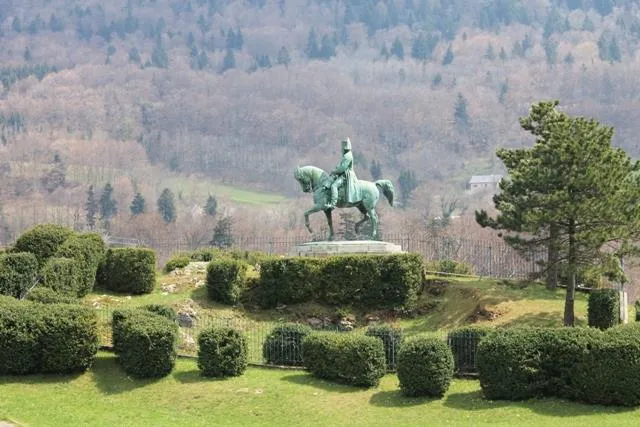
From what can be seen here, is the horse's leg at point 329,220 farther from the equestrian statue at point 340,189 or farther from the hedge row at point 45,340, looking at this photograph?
the hedge row at point 45,340

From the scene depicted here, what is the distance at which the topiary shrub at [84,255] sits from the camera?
35.6m

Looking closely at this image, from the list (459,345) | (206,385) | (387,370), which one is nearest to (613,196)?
(459,345)

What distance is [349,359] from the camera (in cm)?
2580

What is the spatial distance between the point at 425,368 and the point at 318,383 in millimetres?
3402

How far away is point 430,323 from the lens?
33.5m

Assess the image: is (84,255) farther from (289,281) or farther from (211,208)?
(211,208)

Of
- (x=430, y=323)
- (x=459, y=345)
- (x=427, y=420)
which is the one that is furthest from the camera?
(x=430, y=323)

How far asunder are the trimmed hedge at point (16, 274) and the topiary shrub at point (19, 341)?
6795mm

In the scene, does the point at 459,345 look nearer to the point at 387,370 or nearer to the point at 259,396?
the point at 387,370

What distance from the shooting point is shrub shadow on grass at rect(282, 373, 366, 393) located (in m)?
25.6

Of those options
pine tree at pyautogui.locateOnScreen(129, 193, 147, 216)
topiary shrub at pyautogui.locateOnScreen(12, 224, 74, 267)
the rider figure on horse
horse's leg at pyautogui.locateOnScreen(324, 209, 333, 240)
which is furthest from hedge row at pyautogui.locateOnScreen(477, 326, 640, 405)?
pine tree at pyautogui.locateOnScreen(129, 193, 147, 216)

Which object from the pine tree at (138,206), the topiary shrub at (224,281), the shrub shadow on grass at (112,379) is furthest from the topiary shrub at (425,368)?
the pine tree at (138,206)

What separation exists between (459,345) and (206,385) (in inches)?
288

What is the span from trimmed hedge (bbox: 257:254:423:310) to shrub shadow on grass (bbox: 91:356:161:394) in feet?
31.0
